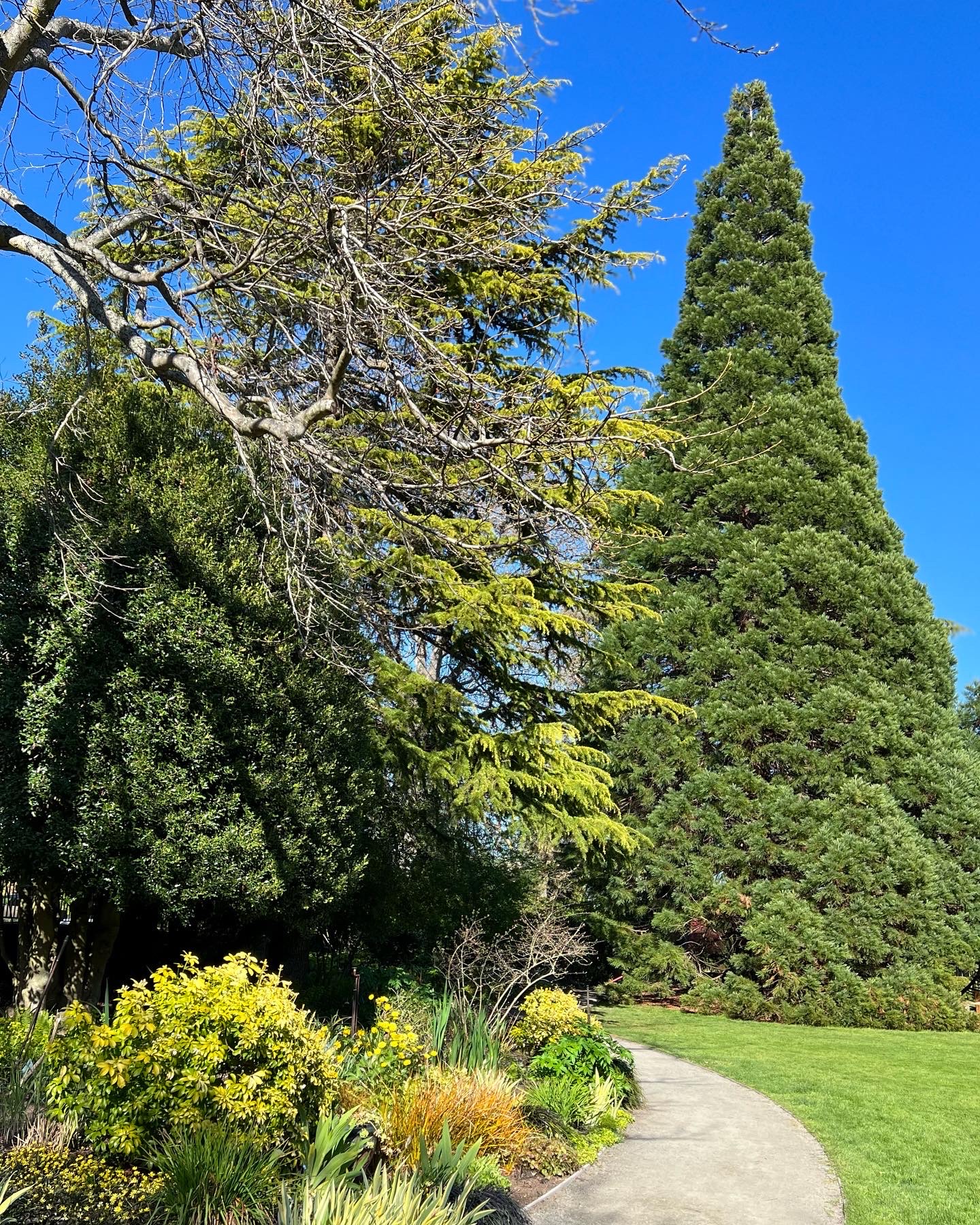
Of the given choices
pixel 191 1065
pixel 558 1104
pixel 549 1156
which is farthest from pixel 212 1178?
pixel 558 1104

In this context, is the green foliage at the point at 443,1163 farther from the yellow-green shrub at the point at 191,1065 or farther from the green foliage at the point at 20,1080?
the green foliage at the point at 20,1080

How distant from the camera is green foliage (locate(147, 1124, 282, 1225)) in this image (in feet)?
12.2

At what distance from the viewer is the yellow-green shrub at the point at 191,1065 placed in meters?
3.86

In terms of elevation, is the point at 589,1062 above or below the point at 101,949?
below

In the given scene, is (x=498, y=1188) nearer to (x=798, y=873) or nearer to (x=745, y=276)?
(x=798, y=873)

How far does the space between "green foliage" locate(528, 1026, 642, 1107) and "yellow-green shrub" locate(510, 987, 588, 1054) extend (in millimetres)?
78

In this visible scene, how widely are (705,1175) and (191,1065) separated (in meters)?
3.62

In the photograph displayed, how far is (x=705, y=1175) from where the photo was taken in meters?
5.85

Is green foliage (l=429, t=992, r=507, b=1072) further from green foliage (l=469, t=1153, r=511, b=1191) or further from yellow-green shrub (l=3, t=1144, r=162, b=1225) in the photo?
yellow-green shrub (l=3, t=1144, r=162, b=1225)

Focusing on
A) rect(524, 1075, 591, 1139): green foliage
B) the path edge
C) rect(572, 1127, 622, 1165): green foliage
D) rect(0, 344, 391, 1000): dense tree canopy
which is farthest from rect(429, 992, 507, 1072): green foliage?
rect(0, 344, 391, 1000): dense tree canopy

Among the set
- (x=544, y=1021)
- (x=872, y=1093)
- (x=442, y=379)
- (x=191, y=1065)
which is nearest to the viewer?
(x=191, y=1065)

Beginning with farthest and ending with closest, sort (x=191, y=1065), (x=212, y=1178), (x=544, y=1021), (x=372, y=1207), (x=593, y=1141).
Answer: (x=544, y=1021) → (x=593, y=1141) → (x=191, y=1065) → (x=212, y=1178) → (x=372, y=1207)

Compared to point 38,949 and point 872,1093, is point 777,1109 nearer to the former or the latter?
point 872,1093

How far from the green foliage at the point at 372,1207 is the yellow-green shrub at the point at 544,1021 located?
Answer: 3298mm
